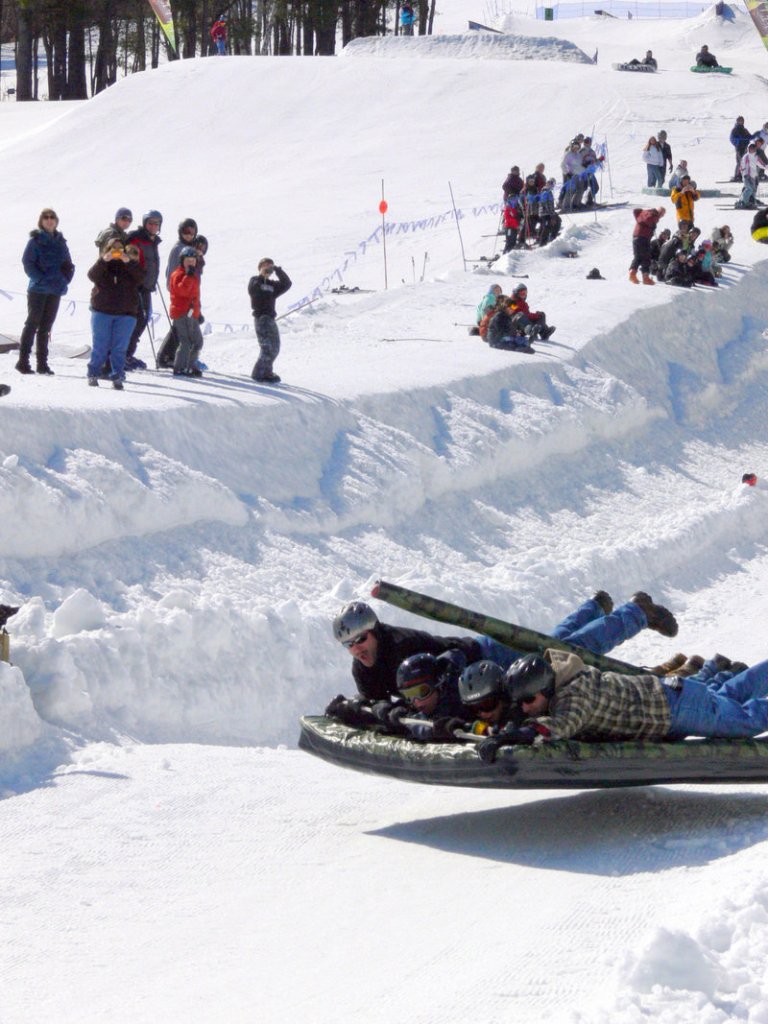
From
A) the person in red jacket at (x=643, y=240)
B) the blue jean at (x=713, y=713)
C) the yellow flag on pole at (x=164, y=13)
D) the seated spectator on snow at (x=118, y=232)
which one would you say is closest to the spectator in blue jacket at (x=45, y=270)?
the seated spectator on snow at (x=118, y=232)

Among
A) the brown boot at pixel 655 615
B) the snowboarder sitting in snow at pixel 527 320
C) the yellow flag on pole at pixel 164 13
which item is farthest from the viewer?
the yellow flag on pole at pixel 164 13

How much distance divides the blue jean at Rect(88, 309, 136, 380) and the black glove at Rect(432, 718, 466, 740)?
21.6 ft

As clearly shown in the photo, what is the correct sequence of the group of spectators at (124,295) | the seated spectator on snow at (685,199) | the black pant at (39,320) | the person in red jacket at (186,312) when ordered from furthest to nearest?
the seated spectator on snow at (685,199), the person in red jacket at (186,312), the black pant at (39,320), the group of spectators at (124,295)

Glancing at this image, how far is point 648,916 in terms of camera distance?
5.25 m

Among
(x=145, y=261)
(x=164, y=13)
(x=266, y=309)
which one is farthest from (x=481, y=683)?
(x=164, y=13)

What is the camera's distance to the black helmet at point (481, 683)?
21.0 ft

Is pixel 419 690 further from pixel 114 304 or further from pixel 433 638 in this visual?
pixel 114 304

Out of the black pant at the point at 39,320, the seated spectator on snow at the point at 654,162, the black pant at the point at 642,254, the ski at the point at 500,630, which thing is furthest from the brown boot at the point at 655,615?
the seated spectator on snow at the point at 654,162

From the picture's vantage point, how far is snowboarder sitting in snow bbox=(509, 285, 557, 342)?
17.4 m

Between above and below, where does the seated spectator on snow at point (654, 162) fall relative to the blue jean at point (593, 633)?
above

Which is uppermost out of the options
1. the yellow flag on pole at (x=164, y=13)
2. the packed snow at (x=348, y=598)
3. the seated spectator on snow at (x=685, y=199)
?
the yellow flag on pole at (x=164, y=13)

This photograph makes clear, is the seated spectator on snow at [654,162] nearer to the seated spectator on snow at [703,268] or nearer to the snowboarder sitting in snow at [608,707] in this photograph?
the seated spectator on snow at [703,268]

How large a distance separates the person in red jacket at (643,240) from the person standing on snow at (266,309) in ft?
29.4

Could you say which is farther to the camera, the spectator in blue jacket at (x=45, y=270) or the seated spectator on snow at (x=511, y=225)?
the seated spectator on snow at (x=511, y=225)
